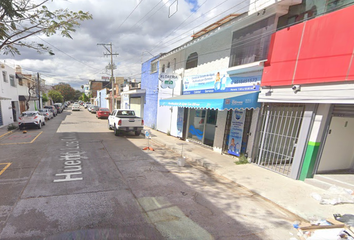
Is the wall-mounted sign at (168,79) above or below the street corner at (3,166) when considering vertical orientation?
above

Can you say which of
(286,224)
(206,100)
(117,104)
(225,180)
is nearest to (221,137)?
(206,100)

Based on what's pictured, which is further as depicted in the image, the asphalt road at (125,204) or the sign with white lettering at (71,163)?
the sign with white lettering at (71,163)

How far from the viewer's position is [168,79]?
416 inches

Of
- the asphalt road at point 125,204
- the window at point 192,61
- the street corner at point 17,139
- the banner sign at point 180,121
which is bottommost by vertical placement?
the street corner at point 17,139

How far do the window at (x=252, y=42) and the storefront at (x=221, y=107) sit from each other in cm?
66

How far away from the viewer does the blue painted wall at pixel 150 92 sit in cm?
A: 1440

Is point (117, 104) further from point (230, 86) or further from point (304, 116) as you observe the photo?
point (304, 116)

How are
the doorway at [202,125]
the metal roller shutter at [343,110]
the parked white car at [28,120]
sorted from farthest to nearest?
the parked white car at [28,120], the doorway at [202,125], the metal roller shutter at [343,110]

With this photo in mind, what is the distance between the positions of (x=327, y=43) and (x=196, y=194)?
17.0 feet

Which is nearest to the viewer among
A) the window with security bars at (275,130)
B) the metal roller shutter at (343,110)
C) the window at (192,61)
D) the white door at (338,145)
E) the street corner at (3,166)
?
Result: the metal roller shutter at (343,110)

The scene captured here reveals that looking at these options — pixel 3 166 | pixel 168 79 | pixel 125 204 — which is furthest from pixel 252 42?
pixel 3 166

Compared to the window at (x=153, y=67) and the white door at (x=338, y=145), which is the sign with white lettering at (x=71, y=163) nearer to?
the white door at (x=338, y=145)

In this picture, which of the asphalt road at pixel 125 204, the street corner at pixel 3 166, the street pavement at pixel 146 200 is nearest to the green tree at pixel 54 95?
the street pavement at pixel 146 200

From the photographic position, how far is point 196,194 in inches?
166
